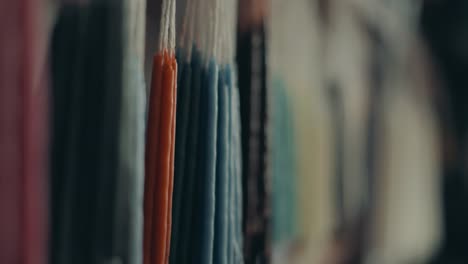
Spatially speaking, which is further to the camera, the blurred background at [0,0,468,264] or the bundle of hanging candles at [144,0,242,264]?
the bundle of hanging candles at [144,0,242,264]

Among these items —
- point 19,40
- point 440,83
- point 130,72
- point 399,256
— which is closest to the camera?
point 19,40

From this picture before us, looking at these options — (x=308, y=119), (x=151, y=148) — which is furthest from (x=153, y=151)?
(x=308, y=119)

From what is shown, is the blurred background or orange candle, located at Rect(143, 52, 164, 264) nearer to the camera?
the blurred background

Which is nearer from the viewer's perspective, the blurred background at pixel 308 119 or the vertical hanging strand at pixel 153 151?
the blurred background at pixel 308 119

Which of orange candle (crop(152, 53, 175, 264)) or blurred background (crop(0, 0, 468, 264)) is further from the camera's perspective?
orange candle (crop(152, 53, 175, 264))

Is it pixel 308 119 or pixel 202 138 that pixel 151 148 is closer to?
pixel 202 138

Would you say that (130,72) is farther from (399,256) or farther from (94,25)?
(399,256)

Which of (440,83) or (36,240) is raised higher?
(440,83)

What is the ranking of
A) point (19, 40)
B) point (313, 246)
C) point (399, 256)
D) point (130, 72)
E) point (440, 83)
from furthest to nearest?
point (440, 83) → point (399, 256) → point (313, 246) → point (130, 72) → point (19, 40)

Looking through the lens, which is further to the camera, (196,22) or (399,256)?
(399,256)

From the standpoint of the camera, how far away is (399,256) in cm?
144

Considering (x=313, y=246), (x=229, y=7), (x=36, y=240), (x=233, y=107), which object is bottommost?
(x=313, y=246)

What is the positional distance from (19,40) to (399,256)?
49.3 inches

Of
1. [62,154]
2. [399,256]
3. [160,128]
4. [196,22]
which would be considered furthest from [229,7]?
[399,256]
